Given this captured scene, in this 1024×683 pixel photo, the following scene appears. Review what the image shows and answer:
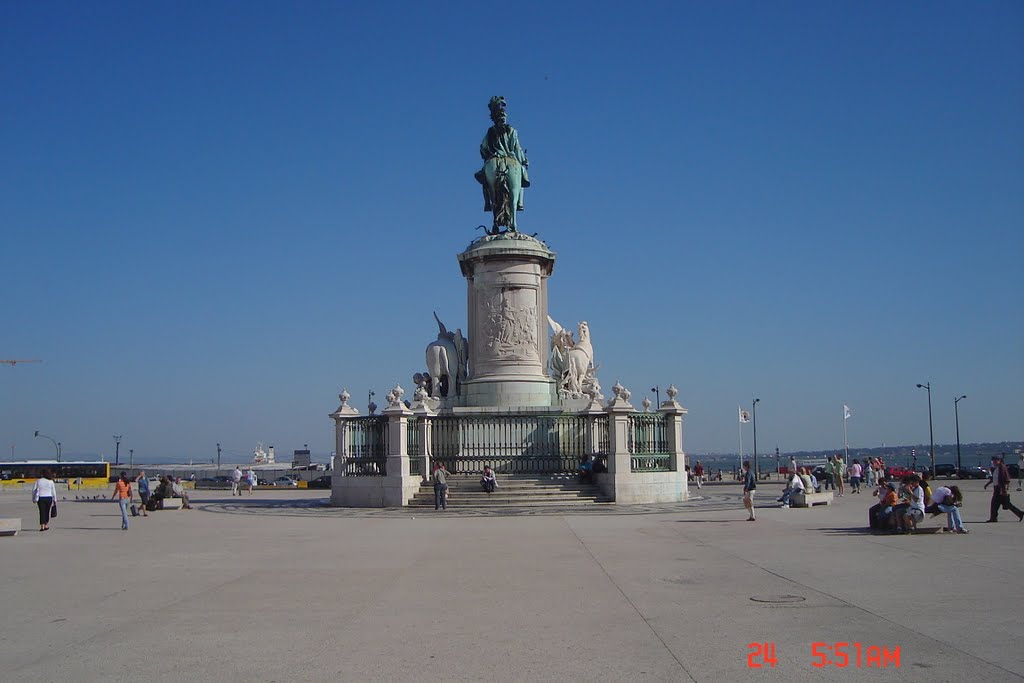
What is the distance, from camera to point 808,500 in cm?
2944

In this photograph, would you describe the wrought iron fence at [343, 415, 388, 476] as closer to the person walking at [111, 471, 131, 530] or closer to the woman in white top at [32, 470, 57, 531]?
the person walking at [111, 471, 131, 530]

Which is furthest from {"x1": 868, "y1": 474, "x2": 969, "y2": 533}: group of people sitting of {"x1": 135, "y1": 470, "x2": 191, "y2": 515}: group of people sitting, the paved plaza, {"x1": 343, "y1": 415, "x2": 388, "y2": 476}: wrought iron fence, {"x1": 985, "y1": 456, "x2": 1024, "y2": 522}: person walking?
{"x1": 135, "y1": 470, "x2": 191, "y2": 515}: group of people sitting

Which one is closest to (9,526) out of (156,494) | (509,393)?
(156,494)

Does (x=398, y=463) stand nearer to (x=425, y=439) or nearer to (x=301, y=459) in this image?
(x=425, y=439)

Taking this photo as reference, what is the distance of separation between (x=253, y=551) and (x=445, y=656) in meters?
9.98

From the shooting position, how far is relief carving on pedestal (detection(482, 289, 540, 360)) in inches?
1415

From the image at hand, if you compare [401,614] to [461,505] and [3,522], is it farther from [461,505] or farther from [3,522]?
[461,505]

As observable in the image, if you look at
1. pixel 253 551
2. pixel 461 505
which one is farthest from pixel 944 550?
pixel 461 505

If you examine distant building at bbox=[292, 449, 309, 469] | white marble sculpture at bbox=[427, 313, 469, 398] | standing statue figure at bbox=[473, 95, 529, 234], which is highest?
standing statue figure at bbox=[473, 95, 529, 234]

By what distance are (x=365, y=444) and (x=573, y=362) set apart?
30.3ft

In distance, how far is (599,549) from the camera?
1755 centimetres

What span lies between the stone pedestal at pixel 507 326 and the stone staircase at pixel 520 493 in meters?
4.17

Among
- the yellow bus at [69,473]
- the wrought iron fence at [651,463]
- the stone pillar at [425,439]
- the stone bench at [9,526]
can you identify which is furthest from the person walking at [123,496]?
the yellow bus at [69,473]

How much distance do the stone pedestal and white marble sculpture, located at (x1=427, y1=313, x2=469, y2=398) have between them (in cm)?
106
